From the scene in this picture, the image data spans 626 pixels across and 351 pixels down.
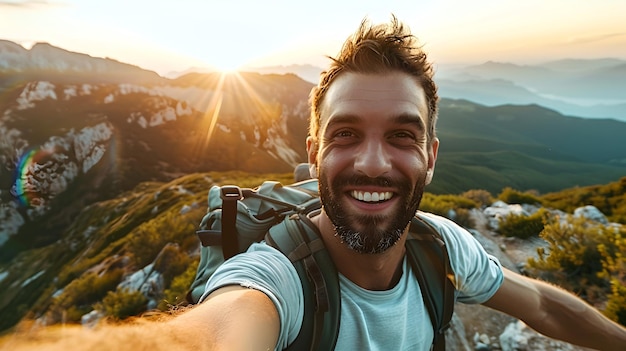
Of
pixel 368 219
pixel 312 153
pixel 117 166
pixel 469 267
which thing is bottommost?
pixel 117 166

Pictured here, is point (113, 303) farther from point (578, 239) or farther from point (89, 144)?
point (89, 144)

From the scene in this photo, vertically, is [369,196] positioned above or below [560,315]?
above

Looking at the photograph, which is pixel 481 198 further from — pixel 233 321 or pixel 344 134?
pixel 233 321

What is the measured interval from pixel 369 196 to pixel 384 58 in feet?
3.18

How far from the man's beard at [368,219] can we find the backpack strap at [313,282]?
18cm

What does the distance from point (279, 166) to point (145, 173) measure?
1573 inches

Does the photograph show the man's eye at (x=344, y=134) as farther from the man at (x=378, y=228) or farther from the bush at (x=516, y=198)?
the bush at (x=516, y=198)

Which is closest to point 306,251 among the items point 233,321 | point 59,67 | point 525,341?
point 233,321

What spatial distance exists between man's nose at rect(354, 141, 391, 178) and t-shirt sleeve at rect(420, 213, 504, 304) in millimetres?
788

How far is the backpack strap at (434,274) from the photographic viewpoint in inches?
96.4

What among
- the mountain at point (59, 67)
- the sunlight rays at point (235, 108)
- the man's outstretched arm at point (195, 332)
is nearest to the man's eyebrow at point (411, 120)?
the man's outstretched arm at point (195, 332)

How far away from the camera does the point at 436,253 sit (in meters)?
2.54

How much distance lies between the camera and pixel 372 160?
2213mm

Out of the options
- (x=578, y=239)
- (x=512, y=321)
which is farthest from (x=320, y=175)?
(x=578, y=239)
